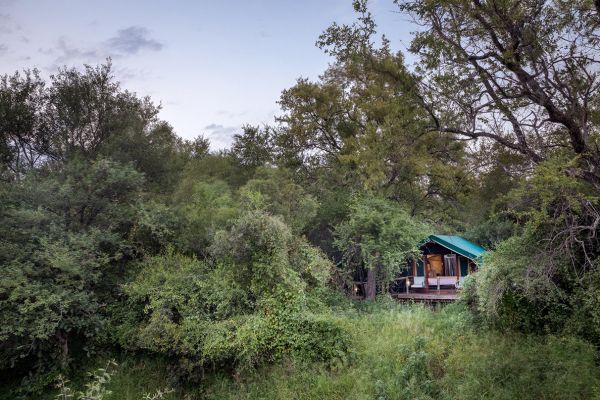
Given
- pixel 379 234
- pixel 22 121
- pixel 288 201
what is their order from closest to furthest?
pixel 379 234 → pixel 288 201 → pixel 22 121

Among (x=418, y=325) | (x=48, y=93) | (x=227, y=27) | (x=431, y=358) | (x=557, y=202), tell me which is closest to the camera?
(x=557, y=202)

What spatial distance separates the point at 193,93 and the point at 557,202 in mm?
17346

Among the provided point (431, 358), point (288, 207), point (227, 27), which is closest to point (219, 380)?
point (431, 358)

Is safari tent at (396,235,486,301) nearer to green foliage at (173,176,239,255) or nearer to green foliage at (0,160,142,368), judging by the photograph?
green foliage at (173,176,239,255)

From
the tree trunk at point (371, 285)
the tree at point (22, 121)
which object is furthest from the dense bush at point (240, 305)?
the tree at point (22, 121)

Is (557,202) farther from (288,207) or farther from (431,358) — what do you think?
(288,207)

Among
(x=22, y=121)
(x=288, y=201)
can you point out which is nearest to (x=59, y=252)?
(x=288, y=201)

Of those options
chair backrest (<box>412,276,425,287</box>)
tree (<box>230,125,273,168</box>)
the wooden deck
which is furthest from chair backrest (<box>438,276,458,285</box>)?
tree (<box>230,125,273,168</box>)

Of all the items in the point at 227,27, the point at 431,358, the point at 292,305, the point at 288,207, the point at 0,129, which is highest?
the point at 227,27

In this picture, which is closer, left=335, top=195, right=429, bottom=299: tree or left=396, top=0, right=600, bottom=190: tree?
left=396, top=0, right=600, bottom=190: tree

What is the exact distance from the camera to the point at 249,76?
18312 millimetres

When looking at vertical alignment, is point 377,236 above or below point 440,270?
above

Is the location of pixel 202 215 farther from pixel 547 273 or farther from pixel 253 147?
pixel 547 273

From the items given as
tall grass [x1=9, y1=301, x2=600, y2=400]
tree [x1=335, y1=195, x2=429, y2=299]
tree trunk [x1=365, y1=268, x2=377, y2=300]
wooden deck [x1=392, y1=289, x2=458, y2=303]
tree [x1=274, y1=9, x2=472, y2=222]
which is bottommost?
tall grass [x1=9, y1=301, x2=600, y2=400]
